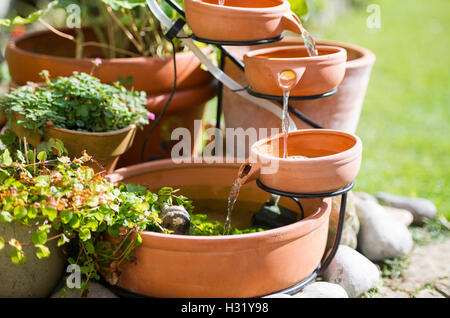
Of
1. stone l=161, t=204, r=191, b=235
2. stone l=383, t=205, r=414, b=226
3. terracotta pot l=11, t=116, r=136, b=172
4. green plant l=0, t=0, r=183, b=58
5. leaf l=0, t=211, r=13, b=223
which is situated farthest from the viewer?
stone l=383, t=205, r=414, b=226

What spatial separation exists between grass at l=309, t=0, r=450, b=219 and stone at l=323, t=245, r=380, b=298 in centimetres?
92

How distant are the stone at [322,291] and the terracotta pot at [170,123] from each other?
102 centimetres

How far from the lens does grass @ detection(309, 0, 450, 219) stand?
3439mm

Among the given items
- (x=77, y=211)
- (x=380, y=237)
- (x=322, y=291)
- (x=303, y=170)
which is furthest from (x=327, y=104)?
(x=77, y=211)

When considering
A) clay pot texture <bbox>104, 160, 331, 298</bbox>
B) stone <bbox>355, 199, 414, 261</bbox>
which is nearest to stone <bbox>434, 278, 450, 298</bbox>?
stone <bbox>355, 199, 414, 261</bbox>

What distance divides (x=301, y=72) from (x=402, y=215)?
1.07 meters

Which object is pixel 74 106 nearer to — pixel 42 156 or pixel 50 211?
pixel 42 156

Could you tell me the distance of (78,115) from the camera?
2078 mm

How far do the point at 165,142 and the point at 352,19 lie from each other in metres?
5.43

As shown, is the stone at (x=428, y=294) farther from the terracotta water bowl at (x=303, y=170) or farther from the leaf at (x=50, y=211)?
the leaf at (x=50, y=211)

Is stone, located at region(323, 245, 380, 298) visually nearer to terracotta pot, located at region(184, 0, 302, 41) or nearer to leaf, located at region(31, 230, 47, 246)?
terracotta pot, located at region(184, 0, 302, 41)

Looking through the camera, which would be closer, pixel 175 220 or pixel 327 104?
pixel 175 220

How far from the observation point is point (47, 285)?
1.89 metres

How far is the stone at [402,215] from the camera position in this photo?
266 centimetres
